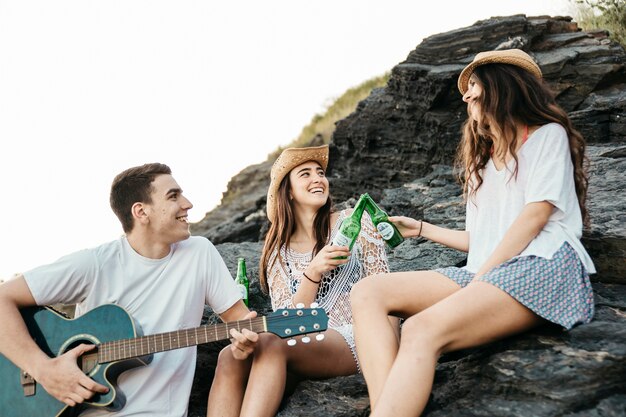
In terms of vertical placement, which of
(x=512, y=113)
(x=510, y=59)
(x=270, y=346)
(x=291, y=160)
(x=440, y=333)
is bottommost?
(x=270, y=346)

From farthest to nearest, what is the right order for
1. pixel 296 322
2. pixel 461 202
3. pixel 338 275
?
pixel 461 202
pixel 338 275
pixel 296 322

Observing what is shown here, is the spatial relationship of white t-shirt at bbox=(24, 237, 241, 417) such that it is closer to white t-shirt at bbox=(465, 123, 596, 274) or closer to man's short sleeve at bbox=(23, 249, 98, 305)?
man's short sleeve at bbox=(23, 249, 98, 305)

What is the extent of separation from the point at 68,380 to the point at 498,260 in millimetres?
2440

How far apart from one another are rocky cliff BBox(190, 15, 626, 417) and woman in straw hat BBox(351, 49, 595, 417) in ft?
0.74

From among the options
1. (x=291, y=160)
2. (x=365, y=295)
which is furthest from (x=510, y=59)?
(x=291, y=160)

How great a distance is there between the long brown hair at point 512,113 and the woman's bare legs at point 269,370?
1276mm

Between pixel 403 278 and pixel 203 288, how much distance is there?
1.40 m

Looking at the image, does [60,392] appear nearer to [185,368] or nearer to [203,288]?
[185,368]

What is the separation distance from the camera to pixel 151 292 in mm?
3965

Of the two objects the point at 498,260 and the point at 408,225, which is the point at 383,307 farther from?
the point at 408,225

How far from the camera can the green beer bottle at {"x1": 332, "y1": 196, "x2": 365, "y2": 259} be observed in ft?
12.9

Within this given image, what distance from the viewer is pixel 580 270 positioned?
10.6ft

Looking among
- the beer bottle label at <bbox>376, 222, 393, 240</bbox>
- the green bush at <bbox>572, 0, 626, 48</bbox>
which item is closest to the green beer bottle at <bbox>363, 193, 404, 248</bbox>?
the beer bottle label at <bbox>376, 222, 393, 240</bbox>

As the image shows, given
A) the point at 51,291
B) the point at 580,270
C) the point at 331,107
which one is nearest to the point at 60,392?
the point at 51,291
